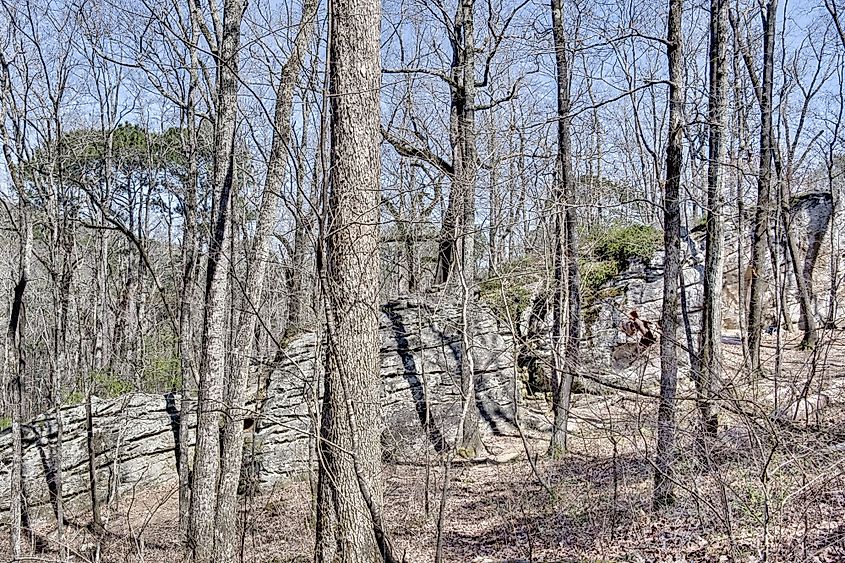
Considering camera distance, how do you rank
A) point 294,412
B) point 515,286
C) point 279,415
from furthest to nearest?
point 279,415 → point 294,412 → point 515,286

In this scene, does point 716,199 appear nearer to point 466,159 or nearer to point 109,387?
point 466,159

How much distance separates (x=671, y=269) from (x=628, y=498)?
2.45m

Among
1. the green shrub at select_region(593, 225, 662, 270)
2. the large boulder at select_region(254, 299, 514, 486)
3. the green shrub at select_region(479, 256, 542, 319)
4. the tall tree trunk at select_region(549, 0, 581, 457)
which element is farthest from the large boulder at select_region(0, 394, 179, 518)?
the green shrub at select_region(593, 225, 662, 270)

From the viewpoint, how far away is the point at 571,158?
8492 mm

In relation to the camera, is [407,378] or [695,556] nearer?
[695,556]

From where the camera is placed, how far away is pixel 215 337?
22.0 feet

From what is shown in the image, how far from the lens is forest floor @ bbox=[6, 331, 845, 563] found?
4.39 metres

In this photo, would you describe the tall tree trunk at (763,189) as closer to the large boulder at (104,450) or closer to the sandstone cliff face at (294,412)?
the sandstone cliff face at (294,412)

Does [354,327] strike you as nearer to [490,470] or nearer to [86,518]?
[490,470]

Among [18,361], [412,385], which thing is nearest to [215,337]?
[18,361]

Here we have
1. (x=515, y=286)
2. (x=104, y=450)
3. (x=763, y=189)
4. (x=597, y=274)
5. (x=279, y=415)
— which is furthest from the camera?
(x=597, y=274)

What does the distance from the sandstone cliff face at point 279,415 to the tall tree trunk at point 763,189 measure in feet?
14.0

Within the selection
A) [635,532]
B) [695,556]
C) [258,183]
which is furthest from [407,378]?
[695,556]

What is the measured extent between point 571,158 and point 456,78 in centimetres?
281
